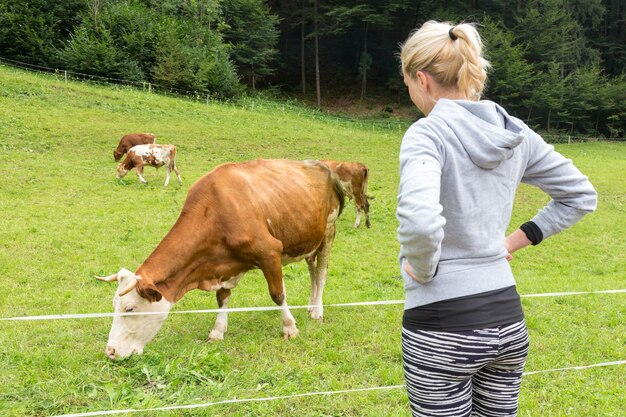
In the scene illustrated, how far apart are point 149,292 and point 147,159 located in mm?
11034

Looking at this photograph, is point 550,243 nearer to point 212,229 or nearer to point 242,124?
point 212,229

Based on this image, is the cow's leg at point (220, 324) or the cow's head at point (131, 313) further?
the cow's leg at point (220, 324)

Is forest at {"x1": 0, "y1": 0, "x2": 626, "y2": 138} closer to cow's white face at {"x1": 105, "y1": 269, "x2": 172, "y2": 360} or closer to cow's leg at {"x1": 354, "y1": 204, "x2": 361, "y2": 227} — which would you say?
cow's leg at {"x1": 354, "y1": 204, "x2": 361, "y2": 227}

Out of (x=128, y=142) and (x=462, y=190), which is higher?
(x=462, y=190)

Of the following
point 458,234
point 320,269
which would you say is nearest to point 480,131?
point 458,234

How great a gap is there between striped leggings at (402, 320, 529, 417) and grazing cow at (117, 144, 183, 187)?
13.0 meters

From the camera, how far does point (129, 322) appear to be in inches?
171

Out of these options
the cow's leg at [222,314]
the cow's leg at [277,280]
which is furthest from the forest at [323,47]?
the cow's leg at [222,314]

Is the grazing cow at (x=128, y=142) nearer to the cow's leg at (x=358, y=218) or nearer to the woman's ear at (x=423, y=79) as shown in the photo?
the cow's leg at (x=358, y=218)

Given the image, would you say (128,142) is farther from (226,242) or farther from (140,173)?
(226,242)

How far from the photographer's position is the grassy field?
4004mm

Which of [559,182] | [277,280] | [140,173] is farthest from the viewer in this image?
[140,173]

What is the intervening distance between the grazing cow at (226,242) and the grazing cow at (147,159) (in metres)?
9.20

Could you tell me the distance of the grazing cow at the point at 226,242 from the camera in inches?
171
